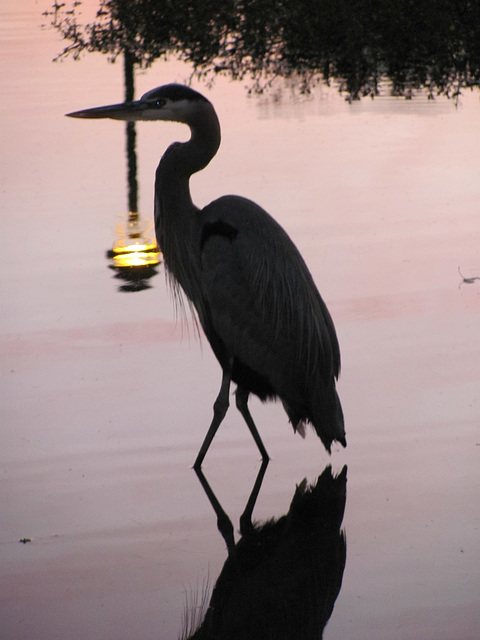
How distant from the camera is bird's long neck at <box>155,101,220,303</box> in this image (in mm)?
5238

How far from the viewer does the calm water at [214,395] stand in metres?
3.91

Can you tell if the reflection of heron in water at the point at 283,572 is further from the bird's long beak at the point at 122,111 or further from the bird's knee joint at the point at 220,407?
the bird's long beak at the point at 122,111

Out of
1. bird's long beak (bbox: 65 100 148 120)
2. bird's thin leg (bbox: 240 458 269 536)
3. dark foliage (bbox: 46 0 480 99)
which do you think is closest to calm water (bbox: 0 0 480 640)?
bird's thin leg (bbox: 240 458 269 536)

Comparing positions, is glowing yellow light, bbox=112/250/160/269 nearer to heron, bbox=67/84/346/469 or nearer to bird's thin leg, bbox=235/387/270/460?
heron, bbox=67/84/346/469

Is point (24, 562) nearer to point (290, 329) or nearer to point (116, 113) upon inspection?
point (290, 329)

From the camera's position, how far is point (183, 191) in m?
5.23

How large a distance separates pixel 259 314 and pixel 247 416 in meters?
0.45

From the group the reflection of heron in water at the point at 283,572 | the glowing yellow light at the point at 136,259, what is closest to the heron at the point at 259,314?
the reflection of heron in water at the point at 283,572

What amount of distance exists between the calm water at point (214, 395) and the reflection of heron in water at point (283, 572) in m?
0.05

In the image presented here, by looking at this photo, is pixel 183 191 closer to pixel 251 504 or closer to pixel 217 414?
pixel 217 414

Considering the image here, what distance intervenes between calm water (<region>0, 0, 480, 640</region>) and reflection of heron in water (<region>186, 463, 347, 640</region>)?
0.05m

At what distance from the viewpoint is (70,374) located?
19.1ft

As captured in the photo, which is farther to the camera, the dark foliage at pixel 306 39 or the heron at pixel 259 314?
the dark foliage at pixel 306 39

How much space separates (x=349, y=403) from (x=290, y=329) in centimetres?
67
